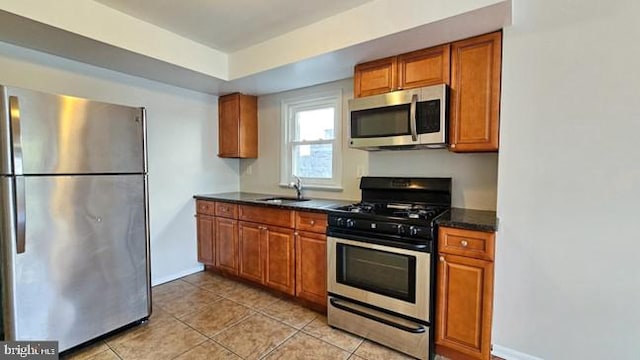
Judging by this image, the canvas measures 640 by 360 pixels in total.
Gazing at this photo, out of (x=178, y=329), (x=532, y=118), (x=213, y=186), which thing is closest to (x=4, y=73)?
(x=213, y=186)

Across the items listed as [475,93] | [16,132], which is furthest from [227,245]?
[475,93]

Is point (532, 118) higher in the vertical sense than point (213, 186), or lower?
higher

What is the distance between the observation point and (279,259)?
2.88 metres

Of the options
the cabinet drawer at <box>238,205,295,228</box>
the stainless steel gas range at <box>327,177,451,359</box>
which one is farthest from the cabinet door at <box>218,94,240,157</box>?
the stainless steel gas range at <box>327,177,451,359</box>

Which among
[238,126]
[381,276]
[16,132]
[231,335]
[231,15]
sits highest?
[231,15]

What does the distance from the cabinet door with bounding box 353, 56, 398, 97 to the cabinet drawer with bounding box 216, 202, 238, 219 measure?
179 cm

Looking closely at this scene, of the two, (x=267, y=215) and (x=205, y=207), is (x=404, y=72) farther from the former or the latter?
(x=205, y=207)

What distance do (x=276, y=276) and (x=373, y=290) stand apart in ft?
3.64

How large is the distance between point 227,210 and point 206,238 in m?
0.57

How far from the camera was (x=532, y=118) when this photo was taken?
189 centimetres

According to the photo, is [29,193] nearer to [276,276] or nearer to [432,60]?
[276,276]

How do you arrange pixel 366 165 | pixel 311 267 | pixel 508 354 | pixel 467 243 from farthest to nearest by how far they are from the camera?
pixel 366 165, pixel 311 267, pixel 508 354, pixel 467 243

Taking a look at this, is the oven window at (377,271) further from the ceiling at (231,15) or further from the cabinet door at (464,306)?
the ceiling at (231,15)

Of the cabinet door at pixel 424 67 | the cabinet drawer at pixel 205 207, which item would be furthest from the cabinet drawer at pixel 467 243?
the cabinet drawer at pixel 205 207
